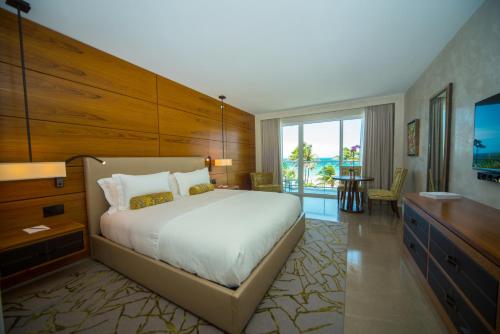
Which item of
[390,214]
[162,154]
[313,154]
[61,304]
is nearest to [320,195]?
[313,154]

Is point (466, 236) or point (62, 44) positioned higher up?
point (62, 44)

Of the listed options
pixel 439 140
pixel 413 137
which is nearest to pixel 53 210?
pixel 439 140

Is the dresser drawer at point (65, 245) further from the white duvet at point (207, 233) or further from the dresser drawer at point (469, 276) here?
the dresser drawer at point (469, 276)

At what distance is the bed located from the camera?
1256 mm

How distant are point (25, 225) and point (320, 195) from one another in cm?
550

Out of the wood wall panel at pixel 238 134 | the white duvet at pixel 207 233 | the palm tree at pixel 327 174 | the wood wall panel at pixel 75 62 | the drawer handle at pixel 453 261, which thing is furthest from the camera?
the palm tree at pixel 327 174

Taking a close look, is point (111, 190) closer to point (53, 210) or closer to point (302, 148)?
point (53, 210)

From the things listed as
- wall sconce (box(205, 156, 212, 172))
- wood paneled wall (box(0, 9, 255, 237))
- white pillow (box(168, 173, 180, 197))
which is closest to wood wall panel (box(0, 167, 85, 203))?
wood paneled wall (box(0, 9, 255, 237))

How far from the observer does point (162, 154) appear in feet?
10.1

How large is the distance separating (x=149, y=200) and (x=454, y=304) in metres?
2.75

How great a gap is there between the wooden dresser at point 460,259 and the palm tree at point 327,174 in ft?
11.2

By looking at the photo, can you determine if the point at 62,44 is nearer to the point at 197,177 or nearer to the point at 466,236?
the point at 197,177

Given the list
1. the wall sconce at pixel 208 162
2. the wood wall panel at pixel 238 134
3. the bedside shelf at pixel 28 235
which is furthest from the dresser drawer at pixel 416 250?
the wood wall panel at pixel 238 134

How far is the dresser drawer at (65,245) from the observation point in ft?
5.39
